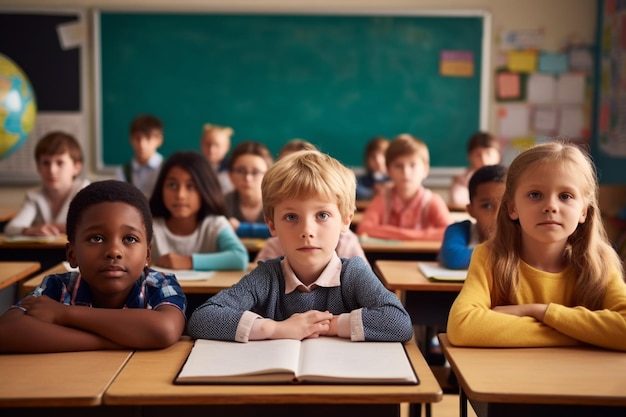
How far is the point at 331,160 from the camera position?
1.89m

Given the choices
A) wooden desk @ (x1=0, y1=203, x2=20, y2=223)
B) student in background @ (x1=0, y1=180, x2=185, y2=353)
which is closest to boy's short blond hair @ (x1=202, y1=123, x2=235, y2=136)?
wooden desk @ (x1=0, y1=203, x2=20, y2=223)

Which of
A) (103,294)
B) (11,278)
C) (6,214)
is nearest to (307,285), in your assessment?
(103,294)

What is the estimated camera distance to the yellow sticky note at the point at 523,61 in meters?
6.45

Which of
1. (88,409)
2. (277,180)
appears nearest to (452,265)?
(277,180)

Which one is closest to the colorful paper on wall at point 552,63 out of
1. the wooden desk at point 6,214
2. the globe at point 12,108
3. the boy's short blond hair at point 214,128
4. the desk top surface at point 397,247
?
the boy's short blond hair at point 214,128

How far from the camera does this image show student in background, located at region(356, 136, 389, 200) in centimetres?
622

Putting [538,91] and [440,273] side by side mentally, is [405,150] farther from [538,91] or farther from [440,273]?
[538,91]

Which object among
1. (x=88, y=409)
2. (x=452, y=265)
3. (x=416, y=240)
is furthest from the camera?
(x=416, y=240)

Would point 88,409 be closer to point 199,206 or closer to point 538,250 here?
A: point 538,250

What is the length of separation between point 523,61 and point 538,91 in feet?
0.97

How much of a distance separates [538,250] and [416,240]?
1.96m

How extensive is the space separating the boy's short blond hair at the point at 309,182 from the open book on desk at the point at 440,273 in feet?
2.79

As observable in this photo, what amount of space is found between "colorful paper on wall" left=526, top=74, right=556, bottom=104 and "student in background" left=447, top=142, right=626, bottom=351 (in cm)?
479

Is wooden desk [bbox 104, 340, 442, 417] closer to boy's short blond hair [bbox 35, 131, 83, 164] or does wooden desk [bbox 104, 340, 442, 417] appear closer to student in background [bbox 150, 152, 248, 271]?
student in background [bbox 150, 152, 248, 271]
